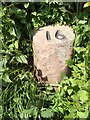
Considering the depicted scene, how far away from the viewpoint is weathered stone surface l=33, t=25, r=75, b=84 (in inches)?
131

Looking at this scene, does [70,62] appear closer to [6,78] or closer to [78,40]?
[78,40]

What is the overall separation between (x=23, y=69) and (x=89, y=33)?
0.63m

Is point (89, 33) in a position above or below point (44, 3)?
below

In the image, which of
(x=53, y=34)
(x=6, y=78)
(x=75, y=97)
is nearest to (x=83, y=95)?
(x=75, y=97)

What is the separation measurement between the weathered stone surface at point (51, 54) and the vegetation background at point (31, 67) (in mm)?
70

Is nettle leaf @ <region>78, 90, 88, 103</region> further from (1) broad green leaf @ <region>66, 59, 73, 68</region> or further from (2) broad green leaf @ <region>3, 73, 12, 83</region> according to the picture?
(2) broad green leaf @ <region>3, 73, 12, 83</region>

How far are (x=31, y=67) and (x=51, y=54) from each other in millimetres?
279

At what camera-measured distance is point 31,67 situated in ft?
11.6

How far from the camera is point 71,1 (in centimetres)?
355

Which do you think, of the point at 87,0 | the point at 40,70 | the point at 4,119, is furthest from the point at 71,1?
the point at 4,119

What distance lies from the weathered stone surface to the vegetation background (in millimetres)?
70

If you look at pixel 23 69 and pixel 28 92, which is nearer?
pixel 28 92

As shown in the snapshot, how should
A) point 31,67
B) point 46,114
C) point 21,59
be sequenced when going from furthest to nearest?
point 31,67 → point 21,59 → point 46,114

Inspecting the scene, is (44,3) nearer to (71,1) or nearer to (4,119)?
(71,1)
